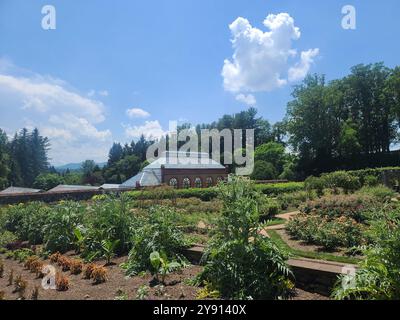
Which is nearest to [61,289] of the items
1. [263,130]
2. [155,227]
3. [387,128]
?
[155,227]

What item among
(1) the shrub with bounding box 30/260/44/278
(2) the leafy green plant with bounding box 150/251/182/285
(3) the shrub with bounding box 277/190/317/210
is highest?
(3) the shrub with bounding box 277/190/317/210

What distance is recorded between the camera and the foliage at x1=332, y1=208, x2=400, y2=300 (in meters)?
3.21

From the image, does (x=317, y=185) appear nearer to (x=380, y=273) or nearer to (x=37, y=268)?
(x=380, y=273)

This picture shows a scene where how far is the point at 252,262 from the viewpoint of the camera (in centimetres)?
408

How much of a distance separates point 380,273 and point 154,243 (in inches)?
135

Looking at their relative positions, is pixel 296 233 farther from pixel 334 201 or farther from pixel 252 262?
pixel 252 262

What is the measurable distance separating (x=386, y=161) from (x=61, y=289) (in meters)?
37.6

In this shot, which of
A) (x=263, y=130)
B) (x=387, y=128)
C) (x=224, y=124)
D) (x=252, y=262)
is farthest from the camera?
(x=224, y=124)

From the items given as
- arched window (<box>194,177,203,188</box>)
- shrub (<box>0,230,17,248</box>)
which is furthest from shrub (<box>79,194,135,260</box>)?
arched window (<box>194,177,203,188</box>)

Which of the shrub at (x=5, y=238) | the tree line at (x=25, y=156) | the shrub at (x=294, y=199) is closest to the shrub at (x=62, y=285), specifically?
the shrub at (x=5, y=238)

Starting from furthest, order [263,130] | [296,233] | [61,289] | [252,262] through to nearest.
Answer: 1. [263,130]
2. [296,233]
3. [61,289]
4. [252,262]

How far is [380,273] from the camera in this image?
3.32 metres

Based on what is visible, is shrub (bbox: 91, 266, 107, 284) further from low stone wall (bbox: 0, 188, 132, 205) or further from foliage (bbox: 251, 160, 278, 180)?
foliage (bbox: 251, 160, 278, 180)

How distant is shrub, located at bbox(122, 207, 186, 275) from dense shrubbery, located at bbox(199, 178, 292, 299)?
131 centimetres
